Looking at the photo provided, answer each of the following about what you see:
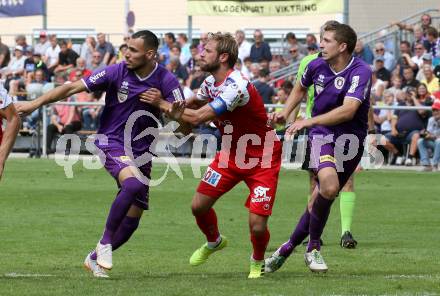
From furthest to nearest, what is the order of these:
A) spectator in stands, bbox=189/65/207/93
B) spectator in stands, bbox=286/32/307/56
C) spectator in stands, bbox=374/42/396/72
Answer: spectator in stands, bbox=286/32/307/56
spectator in stands, bbox=374/42/396/72
spectator in stands, bbox=189/65/207/93

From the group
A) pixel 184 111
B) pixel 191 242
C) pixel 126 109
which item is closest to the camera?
pixel 184 111

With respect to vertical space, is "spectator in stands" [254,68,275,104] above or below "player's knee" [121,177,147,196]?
above

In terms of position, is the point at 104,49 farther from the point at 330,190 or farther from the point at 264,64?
the point at 330,190

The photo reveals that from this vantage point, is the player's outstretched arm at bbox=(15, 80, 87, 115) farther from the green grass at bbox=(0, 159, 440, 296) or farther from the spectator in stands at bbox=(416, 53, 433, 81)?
the spectator in stands at bbox=(416, 53, 433, 81)

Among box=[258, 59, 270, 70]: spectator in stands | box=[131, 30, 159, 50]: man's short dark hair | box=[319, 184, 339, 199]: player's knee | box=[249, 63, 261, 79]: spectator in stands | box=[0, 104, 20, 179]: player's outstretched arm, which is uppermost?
box=[258, 59, 270, 70]: spectator in stands

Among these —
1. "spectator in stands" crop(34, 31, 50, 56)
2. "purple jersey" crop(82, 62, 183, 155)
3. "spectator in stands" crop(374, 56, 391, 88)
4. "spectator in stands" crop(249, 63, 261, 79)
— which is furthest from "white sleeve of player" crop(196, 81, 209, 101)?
"spectator in stands" crop(34, 31, 50, 56)

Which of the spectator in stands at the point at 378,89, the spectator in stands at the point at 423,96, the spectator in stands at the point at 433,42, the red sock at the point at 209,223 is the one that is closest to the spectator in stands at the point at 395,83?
the spectator in stands at the point at 378,89

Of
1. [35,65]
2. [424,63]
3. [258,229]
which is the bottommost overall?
[258,229]

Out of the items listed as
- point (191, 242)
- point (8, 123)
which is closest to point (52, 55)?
point (191, 242)

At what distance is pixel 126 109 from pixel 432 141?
14020 millimetres

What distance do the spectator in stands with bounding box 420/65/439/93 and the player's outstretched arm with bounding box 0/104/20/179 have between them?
54.1ft

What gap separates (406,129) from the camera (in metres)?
24.2

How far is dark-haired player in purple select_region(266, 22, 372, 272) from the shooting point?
10.7 metres

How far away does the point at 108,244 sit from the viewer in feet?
33.7
